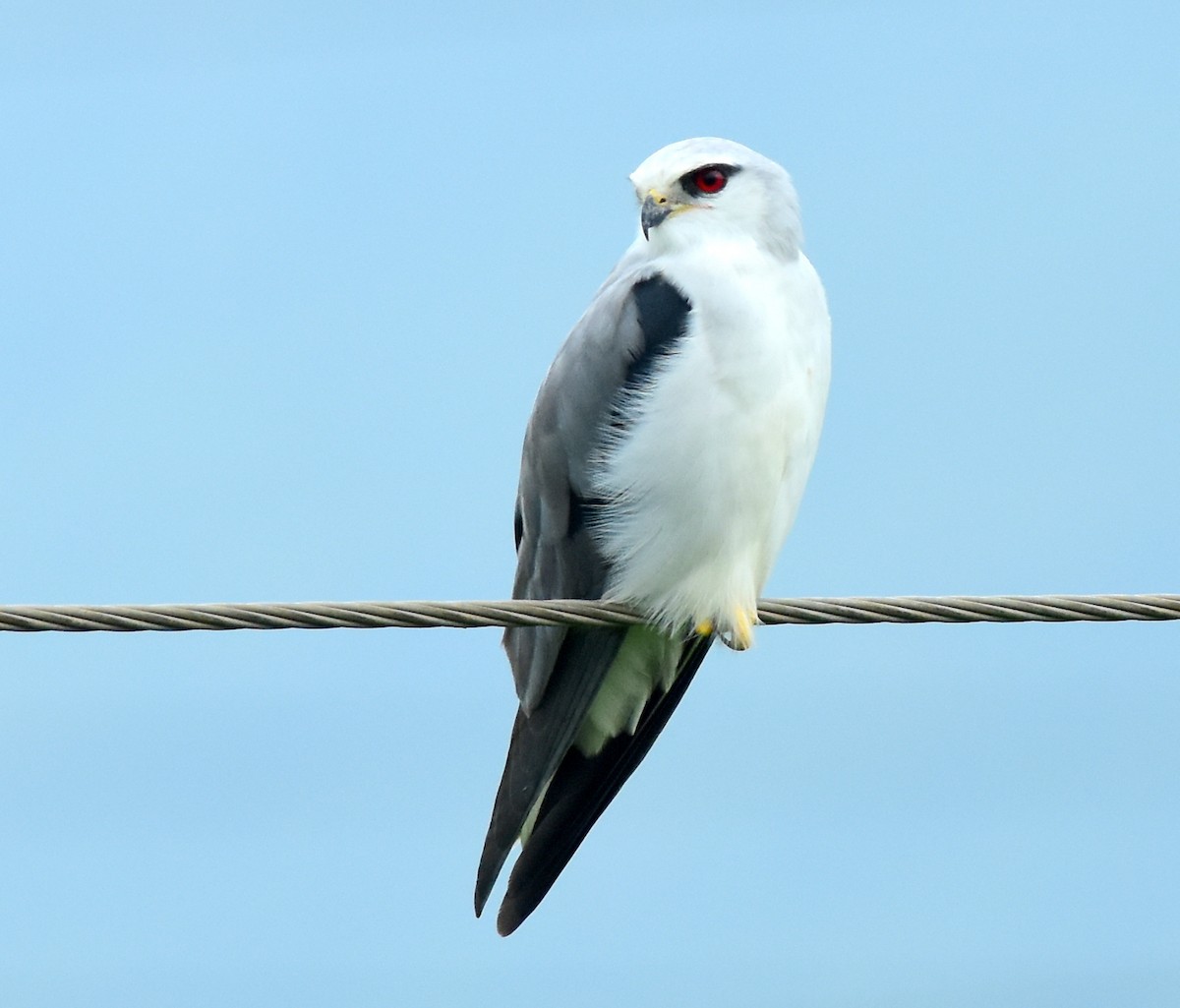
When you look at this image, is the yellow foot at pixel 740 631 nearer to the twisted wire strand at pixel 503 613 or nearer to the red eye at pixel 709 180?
the twisted wire strand at pixel 503 613

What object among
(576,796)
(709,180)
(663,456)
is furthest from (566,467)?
(576,796)

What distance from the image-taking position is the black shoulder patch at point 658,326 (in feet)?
13.3

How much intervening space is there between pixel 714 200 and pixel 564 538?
92 cm

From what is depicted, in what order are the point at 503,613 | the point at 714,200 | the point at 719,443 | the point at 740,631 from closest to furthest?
the point at 503,613 < the point at 719,443 < the point at 740,631 < the point at 714,200

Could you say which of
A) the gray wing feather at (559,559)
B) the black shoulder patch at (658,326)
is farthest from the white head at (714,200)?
the black shoulder patch at (658,326)

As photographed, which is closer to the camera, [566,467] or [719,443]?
[719,443]

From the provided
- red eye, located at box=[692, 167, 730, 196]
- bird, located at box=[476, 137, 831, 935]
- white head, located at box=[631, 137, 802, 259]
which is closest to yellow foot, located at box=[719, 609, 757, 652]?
bird, located at box=[476, 137, 831, 935]

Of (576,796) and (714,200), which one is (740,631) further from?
(714,200)

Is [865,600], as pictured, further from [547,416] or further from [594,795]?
[594,795]

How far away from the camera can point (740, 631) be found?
4.25 metres

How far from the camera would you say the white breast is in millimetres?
4020

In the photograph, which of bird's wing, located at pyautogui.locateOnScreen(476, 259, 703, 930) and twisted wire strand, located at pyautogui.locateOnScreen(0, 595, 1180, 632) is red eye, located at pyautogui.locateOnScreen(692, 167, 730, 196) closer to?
bird's wing, located at pyautogui.locateOnScreen(476, 259, 703, 930)

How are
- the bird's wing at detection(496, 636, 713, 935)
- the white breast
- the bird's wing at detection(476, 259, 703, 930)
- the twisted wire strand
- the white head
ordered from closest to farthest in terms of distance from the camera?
the twisted wire strand, the white breast, the bird's wing at detection(476, 259, 703, 930), the white head, the bird's wing at detection(496, 636, 713, 935)

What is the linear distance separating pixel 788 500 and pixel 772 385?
384 mm
